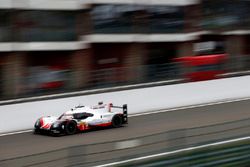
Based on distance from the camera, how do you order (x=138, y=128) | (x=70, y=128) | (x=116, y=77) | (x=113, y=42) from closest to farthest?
(x=70, y=128) < (x=138, y=128) < (x=116, y=77) < (x=113, y=42)

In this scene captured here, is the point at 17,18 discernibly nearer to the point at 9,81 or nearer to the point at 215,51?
the point at 9,81

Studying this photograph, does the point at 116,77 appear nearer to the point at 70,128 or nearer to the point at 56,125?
the point at 70,128

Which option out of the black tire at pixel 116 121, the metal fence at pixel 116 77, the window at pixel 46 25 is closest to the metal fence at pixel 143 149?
the black tire at pixel 116 121

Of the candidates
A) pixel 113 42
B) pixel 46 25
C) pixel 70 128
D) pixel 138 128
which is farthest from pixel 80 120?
pixel 113 42

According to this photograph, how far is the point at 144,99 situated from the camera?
22.1 m

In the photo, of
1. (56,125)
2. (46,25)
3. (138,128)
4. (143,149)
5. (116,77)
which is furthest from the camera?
(46,25)

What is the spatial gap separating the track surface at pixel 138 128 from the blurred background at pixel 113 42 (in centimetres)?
198

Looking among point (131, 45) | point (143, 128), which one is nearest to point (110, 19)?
point (131, 45)

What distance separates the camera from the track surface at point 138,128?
16.4 m

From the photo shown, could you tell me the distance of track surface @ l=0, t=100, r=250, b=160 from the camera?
647 inches

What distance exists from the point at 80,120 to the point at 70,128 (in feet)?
1.39

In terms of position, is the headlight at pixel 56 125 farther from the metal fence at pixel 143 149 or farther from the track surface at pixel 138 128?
the metal fence at pixel 143 149

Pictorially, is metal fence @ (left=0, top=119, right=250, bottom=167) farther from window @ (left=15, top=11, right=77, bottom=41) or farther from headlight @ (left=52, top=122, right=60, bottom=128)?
window @ (left=15, top=11, right=77, bottom=41)

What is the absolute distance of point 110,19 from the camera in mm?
28516
